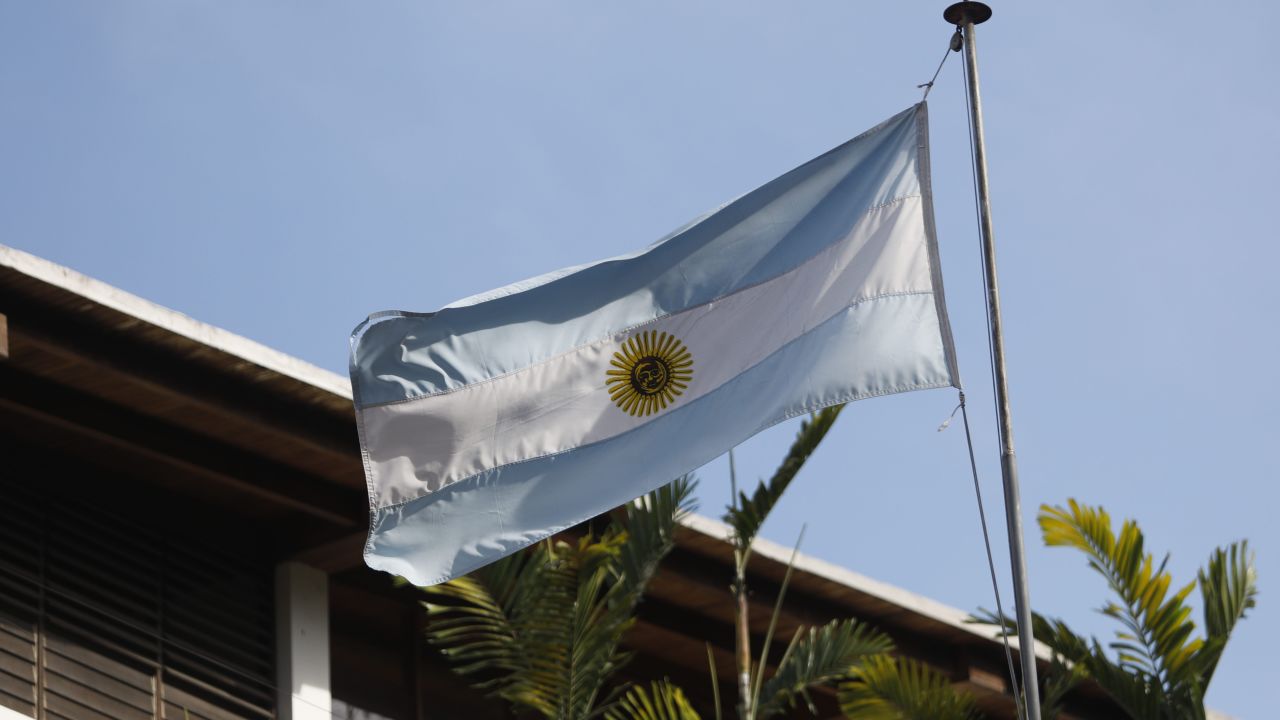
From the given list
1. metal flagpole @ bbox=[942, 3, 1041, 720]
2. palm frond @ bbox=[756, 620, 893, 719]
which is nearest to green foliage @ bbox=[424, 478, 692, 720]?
palm frond @ bbox=[756, 620, 893, 719]

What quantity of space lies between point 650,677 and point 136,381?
578 cm

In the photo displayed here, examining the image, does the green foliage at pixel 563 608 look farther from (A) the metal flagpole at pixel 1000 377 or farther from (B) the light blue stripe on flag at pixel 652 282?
(A) the metal flagpole at pixel 1000 377

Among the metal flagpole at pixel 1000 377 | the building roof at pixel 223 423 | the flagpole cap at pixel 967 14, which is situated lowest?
the metal flagpole at pixel 1000 377

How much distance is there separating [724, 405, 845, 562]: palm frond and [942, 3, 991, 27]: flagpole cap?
4.44 meters

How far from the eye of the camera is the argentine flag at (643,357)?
885cm

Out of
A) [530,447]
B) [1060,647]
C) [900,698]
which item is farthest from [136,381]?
[1060,647]

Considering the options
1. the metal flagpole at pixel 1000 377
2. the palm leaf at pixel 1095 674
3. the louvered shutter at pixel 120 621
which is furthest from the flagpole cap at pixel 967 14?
the louvered shutter at pixel 120 621

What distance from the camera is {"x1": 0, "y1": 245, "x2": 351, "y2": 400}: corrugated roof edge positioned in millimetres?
11602

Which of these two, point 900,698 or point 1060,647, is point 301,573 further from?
point 1060,647

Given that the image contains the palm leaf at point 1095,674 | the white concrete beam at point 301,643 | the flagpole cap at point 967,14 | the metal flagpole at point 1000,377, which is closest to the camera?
the metal flagpole at point 1000,377

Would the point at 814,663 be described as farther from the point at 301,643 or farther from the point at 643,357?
the point at 643,357

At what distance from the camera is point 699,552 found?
1530cm

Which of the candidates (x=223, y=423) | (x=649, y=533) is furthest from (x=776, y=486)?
(x=223, y=423)

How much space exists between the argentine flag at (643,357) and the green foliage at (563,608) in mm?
3013
